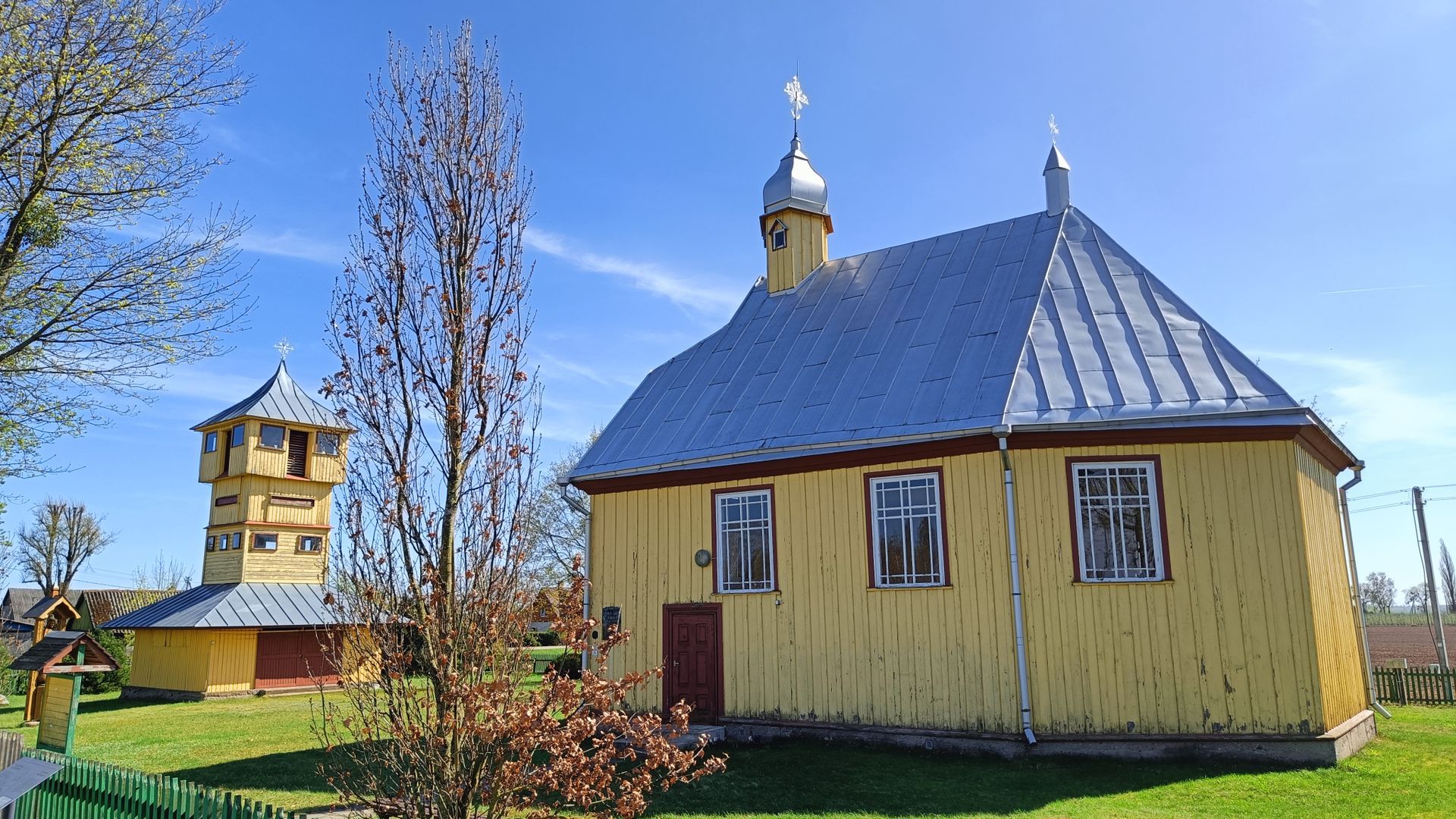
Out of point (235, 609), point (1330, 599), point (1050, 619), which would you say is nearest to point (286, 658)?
point (235, 609)

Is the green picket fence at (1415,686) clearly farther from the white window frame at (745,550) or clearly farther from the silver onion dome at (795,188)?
the silver onion dome at (795,188)

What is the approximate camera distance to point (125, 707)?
2492 cm

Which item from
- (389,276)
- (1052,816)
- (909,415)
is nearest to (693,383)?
(909,415)

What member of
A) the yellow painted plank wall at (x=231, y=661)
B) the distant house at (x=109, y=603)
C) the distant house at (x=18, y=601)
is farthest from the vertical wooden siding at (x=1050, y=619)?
the distant house at (x=18, y=601)

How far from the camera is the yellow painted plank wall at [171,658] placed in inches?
1028

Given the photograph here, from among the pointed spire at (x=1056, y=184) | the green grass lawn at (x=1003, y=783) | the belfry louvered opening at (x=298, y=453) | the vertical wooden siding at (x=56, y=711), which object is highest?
the pointed spire at (x=1056, y=184)

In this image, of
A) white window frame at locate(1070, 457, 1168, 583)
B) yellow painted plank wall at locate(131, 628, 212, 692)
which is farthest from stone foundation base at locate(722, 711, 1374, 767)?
yellow painted plank wall at locate(131, 628, 212, 692)

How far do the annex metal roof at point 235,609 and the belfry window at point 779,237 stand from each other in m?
16.0

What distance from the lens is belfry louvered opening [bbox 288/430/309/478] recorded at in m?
29.6

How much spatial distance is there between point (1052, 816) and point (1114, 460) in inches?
188

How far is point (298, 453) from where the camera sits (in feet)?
98.0

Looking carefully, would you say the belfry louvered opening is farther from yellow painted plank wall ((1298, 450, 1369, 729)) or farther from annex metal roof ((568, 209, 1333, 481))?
yellow painted plank wall ((1298, 450, 1369, 729))

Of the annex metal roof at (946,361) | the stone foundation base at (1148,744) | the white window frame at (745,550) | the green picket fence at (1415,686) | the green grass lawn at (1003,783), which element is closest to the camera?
the green grass lawn at (1003,783)

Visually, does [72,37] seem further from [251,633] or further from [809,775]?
[251,633]
